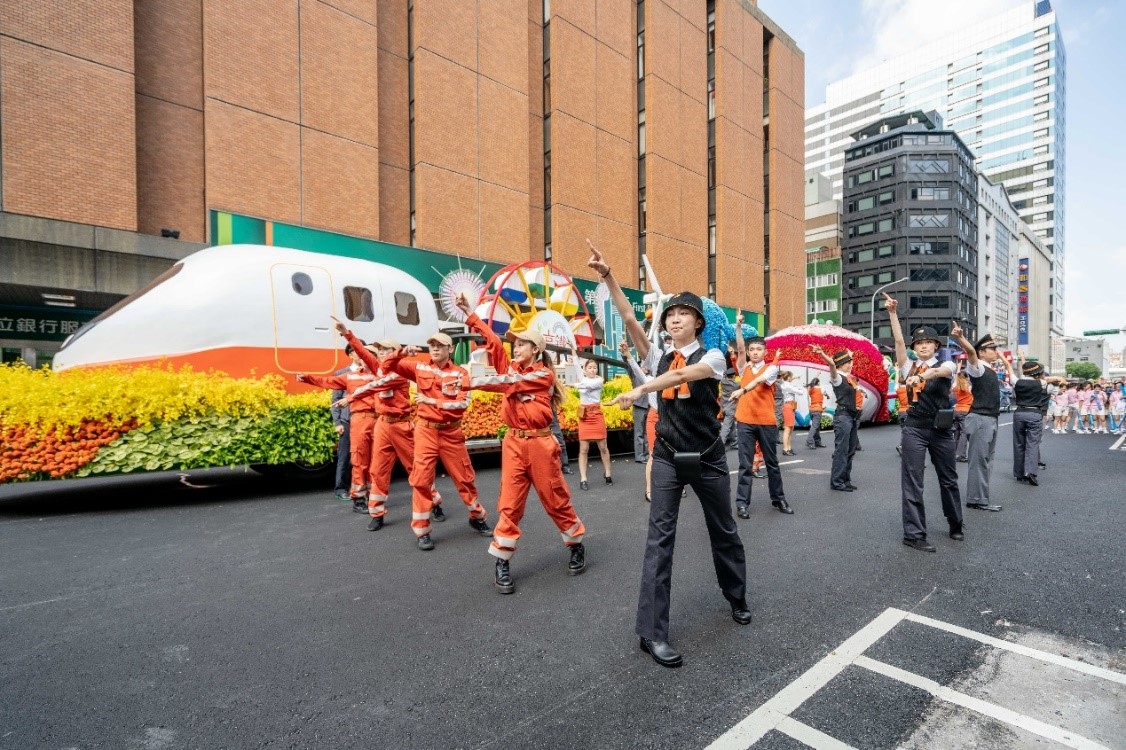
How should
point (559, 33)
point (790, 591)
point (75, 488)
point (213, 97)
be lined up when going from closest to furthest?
point (790, 591) → point (75, 488) → point (213, 97) → point (559, 33)

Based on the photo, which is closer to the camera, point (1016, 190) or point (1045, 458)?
point (1045, 458)

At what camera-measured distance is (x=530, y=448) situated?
14.1 feet

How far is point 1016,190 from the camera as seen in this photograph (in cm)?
9531

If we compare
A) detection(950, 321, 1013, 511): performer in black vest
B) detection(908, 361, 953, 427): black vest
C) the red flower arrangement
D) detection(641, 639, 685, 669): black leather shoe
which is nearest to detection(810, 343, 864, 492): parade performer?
the red flower arrangement

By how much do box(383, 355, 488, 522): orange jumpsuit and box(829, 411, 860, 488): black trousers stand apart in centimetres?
516

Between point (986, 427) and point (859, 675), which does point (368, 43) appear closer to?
point (986, 427)

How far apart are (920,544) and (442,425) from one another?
14.8 feet

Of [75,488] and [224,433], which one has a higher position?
[224,433]

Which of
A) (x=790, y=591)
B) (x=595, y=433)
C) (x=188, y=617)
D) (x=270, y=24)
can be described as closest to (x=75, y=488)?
(x=188, y=617)

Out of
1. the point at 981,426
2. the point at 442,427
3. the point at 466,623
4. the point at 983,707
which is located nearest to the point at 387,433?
the point at 442,427

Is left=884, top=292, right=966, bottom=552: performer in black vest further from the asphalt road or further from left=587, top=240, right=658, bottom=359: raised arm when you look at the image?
left=587, top=240, right=658, bottom=359: raised arm

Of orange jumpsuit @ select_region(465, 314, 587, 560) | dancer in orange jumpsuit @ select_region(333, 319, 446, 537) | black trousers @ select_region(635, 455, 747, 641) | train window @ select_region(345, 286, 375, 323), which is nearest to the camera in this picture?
black trousers @ select_region(635, 455, 747, 641)

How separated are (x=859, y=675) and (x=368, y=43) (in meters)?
21.1

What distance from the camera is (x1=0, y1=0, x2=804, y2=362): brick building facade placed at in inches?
510
